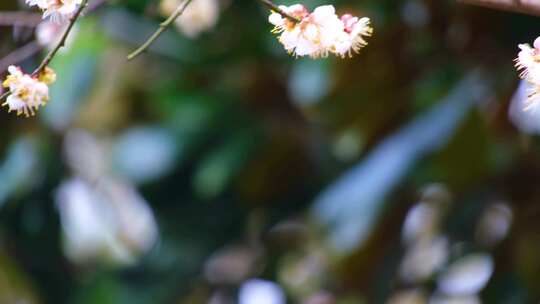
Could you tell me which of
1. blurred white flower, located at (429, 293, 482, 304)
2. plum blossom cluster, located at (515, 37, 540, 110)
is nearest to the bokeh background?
blurred white flower, located at (429, 293, 482, 304)

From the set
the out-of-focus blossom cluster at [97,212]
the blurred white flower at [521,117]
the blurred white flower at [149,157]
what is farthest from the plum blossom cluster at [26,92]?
the out-of-focus blossom cluster at [97,212]

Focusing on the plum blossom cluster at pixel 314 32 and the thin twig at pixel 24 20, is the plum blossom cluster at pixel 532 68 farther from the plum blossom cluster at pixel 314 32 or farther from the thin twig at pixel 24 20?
the thin twig at pixel 24 20

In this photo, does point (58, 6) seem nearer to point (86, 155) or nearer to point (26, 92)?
point (26, 92)

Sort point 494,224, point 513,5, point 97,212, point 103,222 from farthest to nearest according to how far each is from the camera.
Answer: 1. point 103,222
2. point 97,212
3. point 494,224
4. point 513,5

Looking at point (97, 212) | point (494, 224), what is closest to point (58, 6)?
point (494, 224)

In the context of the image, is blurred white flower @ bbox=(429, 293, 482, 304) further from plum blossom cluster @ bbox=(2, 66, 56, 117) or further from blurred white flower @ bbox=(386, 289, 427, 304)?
plum blossom cluster @ bbox=(2, 66, 56, 117)

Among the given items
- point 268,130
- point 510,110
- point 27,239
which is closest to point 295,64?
point 268,130

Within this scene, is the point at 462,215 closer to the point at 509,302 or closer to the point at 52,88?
the point at 509,302
